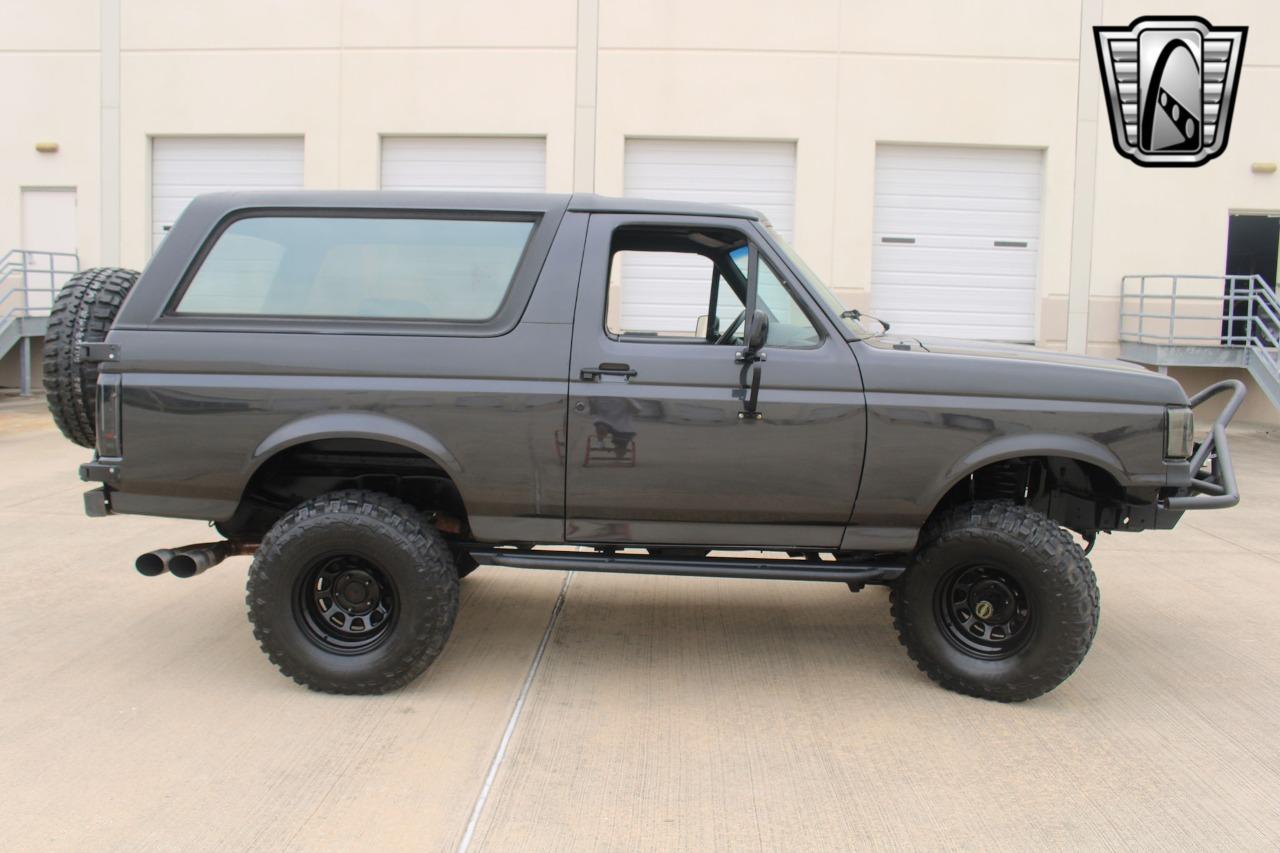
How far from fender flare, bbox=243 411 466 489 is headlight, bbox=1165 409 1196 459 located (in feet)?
9.75

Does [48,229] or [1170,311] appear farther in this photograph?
[48,229]

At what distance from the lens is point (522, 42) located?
1546cm

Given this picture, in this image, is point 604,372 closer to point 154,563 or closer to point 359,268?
point 359,268

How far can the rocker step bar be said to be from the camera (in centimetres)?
459

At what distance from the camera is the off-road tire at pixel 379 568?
4.45 metres

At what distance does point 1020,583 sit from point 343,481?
303 cm

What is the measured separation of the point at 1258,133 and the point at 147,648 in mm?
15932

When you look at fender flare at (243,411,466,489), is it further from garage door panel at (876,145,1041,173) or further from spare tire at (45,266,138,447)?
garage door panel at (876,145,1041,173)

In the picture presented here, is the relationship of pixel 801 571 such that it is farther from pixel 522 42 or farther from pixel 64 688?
pixel 522 42

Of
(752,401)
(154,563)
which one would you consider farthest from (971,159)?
(154,563)

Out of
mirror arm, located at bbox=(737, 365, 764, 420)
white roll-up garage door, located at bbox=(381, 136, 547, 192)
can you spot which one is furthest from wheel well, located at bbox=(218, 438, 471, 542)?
white roll-up garage door, located at bbox=(381, 136, 547, 192)

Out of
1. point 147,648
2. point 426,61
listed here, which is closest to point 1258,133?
point 426,61

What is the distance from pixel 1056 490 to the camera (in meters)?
5.14

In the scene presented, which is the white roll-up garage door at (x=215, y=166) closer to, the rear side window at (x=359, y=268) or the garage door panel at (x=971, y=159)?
the garage door panel at (x=971, y=159)
